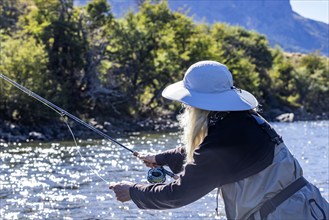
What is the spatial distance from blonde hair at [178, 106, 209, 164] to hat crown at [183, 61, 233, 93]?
142mm

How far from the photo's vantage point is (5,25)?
46344mm

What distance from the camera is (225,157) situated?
325cm

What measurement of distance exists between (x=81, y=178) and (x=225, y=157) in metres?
14.4

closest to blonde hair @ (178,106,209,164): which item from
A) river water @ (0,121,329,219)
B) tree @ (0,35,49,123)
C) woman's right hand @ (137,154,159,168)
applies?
woman's right hand @ (137,154,159,168)

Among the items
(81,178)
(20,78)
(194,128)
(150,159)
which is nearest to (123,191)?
(194,128)

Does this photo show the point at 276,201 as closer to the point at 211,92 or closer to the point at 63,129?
the point at 211,92

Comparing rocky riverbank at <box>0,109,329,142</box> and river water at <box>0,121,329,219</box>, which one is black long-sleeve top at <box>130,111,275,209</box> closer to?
river water at <box>0,121,329,219</box>

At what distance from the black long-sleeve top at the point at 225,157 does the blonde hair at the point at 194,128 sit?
2.6 inches

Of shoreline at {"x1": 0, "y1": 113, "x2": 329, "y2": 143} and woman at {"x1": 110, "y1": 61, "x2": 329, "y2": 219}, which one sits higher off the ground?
shoreline at {"x1": 0, "y1": 113, "x2": 329, "y2": 143}

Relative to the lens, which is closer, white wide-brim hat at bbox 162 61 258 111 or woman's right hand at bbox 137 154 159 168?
white wide-brim hat at bbox 162 61 258 111

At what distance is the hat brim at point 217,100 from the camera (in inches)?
132

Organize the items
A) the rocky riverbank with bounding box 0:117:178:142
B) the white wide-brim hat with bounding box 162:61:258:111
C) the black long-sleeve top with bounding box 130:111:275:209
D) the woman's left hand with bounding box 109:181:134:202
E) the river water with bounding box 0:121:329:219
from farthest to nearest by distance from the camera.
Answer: the rocky riverbank with bounding box 0:117:178:142, the river water with bounding box 0:121:329:219, the woman's left hand with bounding box 109:181:134:202, the white wide-brim hat with bounding box 162:61:258:111, the black long-sleeve top with bounding box 130:111:275:209

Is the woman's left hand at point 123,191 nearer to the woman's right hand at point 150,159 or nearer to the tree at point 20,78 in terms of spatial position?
the woman's right hand at point 150,159

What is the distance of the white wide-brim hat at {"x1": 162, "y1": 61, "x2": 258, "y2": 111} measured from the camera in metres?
3.37
